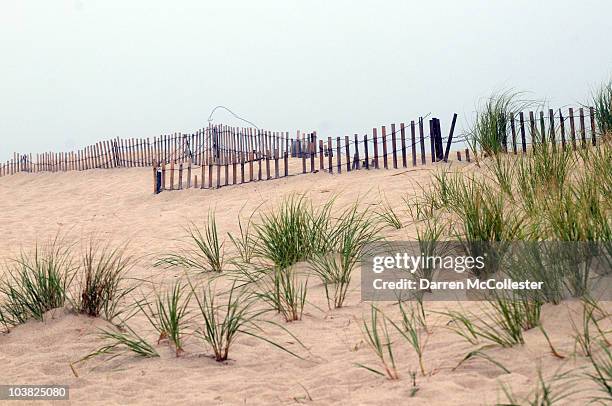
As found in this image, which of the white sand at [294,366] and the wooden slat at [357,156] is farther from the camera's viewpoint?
the wooden slat at [357,156]

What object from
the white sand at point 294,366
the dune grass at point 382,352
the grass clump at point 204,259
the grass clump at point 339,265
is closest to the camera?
the white sand at point 294,366

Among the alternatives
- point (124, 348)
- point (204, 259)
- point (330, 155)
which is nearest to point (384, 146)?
point (330, 155)

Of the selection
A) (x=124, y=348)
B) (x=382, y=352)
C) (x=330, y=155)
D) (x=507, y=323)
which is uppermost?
(x=330, y=155)

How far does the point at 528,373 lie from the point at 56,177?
1786cm

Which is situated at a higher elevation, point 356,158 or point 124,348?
point 356,158

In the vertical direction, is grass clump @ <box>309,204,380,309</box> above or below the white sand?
above

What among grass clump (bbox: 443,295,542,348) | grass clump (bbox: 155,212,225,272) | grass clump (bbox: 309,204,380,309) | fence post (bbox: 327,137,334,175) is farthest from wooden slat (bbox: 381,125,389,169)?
grass clump (bbox: 443,295,542,348)

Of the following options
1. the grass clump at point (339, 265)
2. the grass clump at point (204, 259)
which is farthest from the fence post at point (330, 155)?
the grass clump at point (339, 265)

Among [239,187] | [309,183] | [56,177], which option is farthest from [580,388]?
[56,177]

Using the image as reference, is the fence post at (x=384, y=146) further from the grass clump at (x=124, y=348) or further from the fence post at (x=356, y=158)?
the grass clump at (x=124, y=348)

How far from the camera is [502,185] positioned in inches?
248

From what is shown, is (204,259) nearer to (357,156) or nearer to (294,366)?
(294,366)

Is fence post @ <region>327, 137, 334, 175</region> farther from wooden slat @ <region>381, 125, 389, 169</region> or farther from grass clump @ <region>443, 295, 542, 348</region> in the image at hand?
grass clump @ <region>443, 295, 542, 348</region>

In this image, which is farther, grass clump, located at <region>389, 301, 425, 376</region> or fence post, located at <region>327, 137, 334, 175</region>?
fence post, located at <region>327, 137, 334, 175</region>
